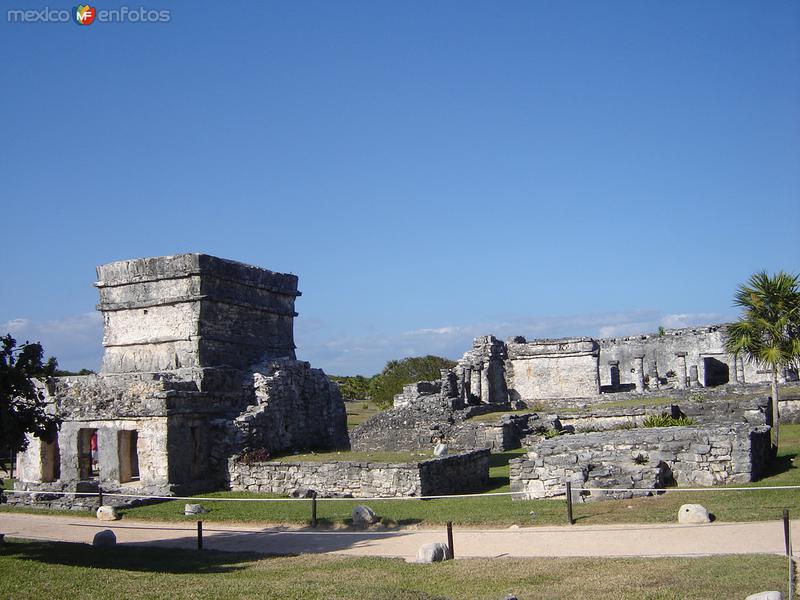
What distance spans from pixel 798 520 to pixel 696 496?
223 centimetres

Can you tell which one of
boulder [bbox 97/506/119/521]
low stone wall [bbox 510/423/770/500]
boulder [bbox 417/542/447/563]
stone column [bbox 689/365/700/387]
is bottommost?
boulder [bbox 97/506/119/521]

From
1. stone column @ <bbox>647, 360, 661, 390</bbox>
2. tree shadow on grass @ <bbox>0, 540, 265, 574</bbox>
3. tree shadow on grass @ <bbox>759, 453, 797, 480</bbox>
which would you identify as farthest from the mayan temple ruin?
stone column @ <bbox>647, 360, 661, 390</bbox>

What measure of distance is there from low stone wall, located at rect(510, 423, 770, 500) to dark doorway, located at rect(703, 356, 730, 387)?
23.0 meters

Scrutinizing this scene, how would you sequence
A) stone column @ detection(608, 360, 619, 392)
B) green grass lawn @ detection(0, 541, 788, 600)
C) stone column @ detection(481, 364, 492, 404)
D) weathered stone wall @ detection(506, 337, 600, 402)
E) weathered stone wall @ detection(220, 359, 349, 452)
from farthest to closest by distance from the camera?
stone column @ detection(608, 360, 619, 392) → weathered stone wall @ detection(506, 337, 600, 402) → stone column @ detection(481, 364, 492, 404) → weathered stone wall @ detection(220, 359, 349, 452) → green grass lawn @ detection(0, 541, 788, 600)

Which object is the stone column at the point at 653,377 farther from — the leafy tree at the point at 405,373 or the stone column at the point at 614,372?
the leafy tree at the point at 405,373

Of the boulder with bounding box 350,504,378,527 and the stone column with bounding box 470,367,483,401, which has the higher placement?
the stone column with bounding box 470,367,483,401

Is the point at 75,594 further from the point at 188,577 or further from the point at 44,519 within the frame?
the point at 44,519

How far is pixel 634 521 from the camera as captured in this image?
11680 mm

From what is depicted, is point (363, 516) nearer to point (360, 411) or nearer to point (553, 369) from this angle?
point (553, 369)

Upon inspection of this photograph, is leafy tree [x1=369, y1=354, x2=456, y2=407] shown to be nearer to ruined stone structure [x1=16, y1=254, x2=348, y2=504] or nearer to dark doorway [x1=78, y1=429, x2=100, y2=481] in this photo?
ruined stone structure [x1=16, y1=254, x2=348, y2=504]

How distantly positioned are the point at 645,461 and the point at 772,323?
21.7 ft

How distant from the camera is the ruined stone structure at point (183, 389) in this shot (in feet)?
55.9

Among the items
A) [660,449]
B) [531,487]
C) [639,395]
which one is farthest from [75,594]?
[639,395]

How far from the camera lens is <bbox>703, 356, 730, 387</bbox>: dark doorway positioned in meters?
37.2
